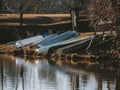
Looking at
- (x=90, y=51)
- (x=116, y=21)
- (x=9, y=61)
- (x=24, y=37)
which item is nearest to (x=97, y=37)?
(x=90, y=51)

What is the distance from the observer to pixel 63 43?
4222 centimetres

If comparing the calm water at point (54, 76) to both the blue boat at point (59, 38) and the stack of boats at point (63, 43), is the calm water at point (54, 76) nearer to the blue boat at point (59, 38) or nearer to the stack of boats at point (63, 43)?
the stack of boats at point (63, 43)

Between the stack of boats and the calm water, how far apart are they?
298 centimetres

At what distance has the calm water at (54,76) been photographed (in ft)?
82.5

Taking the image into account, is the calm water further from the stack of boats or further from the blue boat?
the blue boat

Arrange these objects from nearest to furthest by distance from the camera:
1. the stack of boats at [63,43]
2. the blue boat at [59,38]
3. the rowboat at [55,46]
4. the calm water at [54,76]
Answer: the calm water at [54,76] < the stack of boats at [63,43] < the rowboat at [55,46] < the blue boat at [59,38]

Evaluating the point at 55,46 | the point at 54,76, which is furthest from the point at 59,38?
the point at 54,76

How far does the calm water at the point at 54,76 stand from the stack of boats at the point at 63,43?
2984 millimetres

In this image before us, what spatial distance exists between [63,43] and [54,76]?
42.0ft

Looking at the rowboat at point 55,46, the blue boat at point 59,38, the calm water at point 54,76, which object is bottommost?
the calm water at point 54,76

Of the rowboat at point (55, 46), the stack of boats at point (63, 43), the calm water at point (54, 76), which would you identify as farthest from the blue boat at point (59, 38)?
the calm water at point (54, 76)

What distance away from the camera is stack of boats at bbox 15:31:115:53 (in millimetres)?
40062

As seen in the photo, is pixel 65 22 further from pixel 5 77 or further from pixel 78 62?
pixel 5 77

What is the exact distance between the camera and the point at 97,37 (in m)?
40.1
